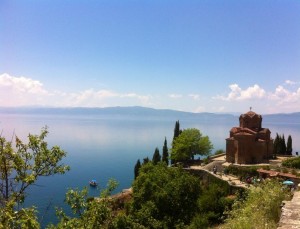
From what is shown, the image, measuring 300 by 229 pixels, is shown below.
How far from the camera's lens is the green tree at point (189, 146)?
43.3 meters

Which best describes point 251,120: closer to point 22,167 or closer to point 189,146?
point 189,146

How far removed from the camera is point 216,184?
27.4 m

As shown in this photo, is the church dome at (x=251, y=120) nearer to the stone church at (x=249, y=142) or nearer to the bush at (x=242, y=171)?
the stone church at (x=249, y=142)

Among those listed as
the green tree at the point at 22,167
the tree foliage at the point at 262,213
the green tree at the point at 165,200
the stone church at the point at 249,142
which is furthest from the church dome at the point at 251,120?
the green tree at the point at 22,167

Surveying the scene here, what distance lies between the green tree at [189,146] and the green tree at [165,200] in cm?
2015

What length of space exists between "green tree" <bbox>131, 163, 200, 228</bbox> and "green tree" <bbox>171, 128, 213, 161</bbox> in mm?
20149

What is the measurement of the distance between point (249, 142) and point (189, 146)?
Answer: 9.70 meters

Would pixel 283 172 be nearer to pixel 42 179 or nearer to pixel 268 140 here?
pixel 268 140

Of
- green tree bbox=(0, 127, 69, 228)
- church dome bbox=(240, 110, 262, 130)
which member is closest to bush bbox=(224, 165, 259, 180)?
church dome bbox=(240, 110, 262, 130)

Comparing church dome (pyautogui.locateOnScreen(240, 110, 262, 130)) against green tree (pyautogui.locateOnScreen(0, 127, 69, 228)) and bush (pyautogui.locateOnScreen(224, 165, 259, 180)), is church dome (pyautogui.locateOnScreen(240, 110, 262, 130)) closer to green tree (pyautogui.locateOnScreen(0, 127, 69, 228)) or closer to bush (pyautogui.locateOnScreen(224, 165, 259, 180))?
bush (pyautogui.locateOnScreen(224, 165, 259, 180))

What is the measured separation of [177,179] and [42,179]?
48441 mm

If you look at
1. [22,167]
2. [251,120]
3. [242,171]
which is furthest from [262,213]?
[251,120]

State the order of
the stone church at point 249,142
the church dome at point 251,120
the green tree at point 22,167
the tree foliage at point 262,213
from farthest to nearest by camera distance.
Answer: the church dome at point 251,120 → the stone church at point 249,142 → the tree foliage at point 262,213 → the green tree at point 22,167

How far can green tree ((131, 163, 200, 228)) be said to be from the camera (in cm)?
1948
